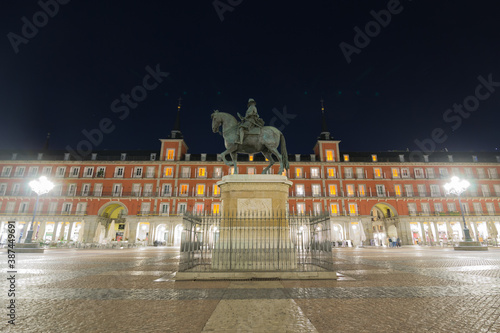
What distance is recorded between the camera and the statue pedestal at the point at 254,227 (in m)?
6.41

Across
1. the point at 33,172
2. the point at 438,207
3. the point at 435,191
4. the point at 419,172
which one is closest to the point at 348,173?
the point at 419,172

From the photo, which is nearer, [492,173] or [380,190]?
[380,190]

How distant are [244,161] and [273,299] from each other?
3307 centimetres

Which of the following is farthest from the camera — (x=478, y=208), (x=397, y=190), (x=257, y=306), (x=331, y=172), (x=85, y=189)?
(x=331, y=172)

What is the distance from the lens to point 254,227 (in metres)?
6.85

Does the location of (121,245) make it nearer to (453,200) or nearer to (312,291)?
(312,291)

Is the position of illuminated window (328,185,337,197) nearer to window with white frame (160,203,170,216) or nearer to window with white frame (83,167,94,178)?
window with white frame (160,203,170,216)

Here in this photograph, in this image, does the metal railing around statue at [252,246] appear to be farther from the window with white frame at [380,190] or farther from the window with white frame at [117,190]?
the window with white frame at [380,190]

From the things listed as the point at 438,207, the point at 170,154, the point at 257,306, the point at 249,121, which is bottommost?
the point at 257,306

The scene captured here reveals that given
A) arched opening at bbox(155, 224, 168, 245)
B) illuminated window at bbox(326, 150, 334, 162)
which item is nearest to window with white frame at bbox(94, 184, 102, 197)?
arched opening at bbox(155, 224, 168, 245)

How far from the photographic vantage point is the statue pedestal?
6.41 m

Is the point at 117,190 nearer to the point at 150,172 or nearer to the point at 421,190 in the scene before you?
the point at 150,172

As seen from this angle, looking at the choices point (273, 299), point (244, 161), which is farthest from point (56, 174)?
point (273, 299)

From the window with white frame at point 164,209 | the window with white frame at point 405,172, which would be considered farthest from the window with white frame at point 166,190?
the window with white frame at point 405,172
